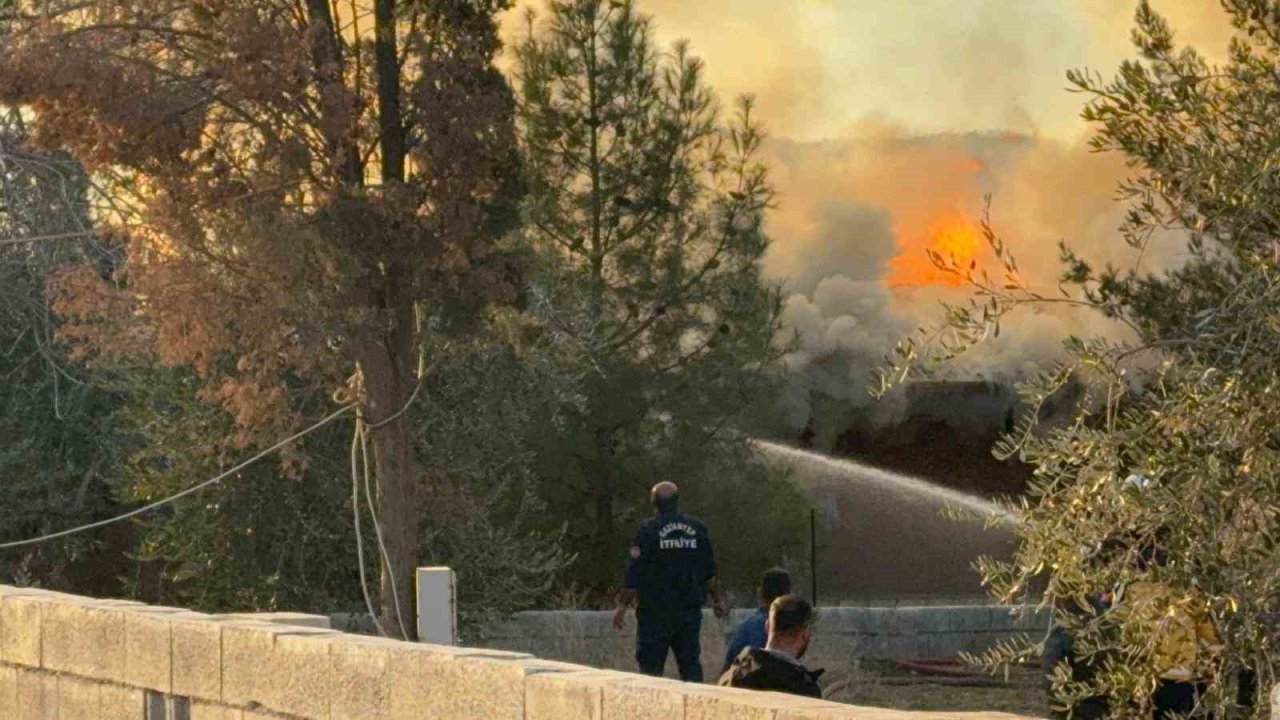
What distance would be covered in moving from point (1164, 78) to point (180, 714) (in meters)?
4.90

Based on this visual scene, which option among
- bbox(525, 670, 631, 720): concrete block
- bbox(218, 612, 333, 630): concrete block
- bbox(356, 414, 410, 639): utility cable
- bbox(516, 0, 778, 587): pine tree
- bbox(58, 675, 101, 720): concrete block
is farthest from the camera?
Answer: bbox(516, 0, 778, 587): pine tree

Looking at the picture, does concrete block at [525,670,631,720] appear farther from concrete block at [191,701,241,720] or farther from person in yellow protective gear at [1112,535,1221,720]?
concrete block at [191,701,241,720]

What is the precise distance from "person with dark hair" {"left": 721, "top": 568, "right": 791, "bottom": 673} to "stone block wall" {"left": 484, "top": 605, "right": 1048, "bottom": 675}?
687cm

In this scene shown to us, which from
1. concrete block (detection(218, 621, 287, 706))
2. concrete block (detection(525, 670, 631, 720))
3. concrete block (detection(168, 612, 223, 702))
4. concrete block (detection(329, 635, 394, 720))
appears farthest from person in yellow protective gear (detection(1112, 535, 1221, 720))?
concrete block (detection(168, 612, 223, 702))

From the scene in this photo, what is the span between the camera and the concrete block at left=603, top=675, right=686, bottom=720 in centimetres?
647

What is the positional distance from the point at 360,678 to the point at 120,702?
6.49 feet

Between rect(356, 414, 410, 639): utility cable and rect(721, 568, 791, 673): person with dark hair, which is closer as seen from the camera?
rect(721, 568, 791, 673): person with dark hair

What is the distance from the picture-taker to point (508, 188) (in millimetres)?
16156

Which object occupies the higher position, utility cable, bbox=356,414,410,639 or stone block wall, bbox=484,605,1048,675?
utility cable, bbox=356,414,410,639

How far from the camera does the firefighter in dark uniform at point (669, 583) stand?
47.4ft

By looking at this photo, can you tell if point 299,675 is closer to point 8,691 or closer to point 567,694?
point 567,694

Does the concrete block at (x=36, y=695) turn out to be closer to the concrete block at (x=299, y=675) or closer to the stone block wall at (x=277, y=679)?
the stone block wall at (x=277, y=679)

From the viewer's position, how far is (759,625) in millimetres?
10789

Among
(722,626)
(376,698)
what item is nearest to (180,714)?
(376,698)
